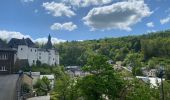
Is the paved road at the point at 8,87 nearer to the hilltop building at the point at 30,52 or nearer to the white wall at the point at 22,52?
the hilltop building at the point at 30,52

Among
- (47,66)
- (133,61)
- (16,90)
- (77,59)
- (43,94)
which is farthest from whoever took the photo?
(77,59)

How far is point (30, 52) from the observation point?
126 m

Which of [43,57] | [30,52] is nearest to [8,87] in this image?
[30,52]

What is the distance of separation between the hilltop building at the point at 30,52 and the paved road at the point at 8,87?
315 ft

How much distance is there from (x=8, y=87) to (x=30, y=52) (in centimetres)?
10874

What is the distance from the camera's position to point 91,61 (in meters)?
39.8

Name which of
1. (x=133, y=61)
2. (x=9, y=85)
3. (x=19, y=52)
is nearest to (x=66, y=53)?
(x=133, y=61)

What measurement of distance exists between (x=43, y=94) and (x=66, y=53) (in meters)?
105

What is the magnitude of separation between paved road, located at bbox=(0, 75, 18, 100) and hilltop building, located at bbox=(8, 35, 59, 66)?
96053 millimetres

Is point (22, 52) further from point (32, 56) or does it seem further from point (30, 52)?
point (32, 56)

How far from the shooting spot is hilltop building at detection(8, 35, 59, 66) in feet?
399

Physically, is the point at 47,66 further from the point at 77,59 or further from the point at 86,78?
the point at 86,78

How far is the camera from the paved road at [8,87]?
1805cm

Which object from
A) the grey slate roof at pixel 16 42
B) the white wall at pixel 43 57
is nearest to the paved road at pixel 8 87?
the grey slate roof at pixel 16 42
